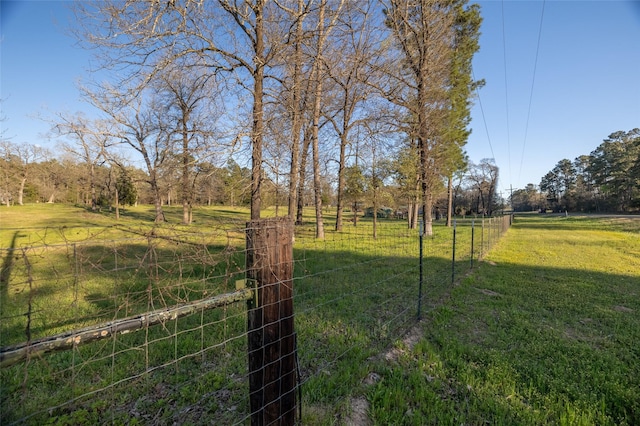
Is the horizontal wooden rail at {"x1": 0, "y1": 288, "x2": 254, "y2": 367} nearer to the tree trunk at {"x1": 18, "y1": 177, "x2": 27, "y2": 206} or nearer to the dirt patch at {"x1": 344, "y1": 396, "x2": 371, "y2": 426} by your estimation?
the dirt patch at {"x1": 344, "y1": 396, "x2": 371, "y2": 426}

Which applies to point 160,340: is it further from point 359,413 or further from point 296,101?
point 296,101

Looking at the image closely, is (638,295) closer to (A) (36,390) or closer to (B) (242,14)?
(A) (36,390)

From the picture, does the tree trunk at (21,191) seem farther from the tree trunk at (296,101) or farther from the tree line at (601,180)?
the tree line at (601,180)

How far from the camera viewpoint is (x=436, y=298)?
529 cm

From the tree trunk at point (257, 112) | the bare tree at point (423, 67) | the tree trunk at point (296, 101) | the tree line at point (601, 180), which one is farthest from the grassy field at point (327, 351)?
the tree line at point (601, 180)

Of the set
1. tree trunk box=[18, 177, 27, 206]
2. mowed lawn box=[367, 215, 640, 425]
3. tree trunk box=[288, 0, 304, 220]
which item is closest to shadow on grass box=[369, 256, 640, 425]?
mowed lawn box=[367, 215, 640, 425]

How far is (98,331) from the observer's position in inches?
50.0

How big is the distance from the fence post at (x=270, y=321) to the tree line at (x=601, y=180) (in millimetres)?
50452

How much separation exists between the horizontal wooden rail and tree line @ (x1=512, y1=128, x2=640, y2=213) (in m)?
51.0

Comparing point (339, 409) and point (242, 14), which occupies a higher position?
point (242, 14)

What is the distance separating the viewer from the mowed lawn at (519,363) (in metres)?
2.48

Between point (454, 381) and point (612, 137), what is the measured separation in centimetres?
6306

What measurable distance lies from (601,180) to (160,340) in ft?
214

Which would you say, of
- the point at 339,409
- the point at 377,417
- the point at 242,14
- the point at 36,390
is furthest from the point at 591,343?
the point at 242,14
